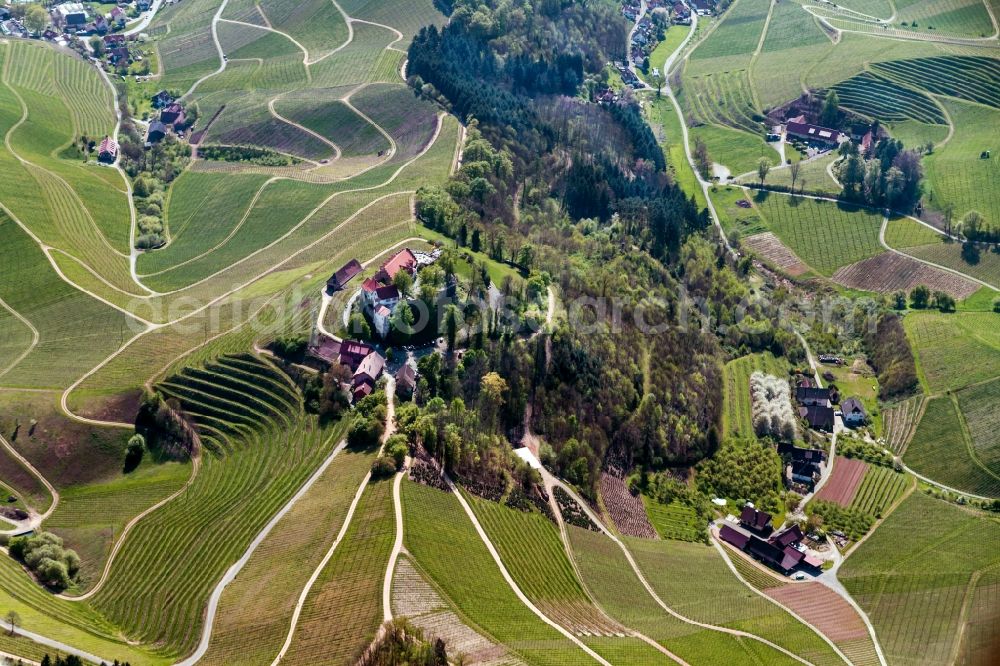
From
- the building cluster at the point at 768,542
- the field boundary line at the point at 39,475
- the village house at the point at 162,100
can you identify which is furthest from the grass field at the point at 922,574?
the village house at the point at 162,100

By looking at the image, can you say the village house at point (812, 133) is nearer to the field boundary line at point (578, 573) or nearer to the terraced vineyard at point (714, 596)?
the terraced vineyard at point (714, 596)

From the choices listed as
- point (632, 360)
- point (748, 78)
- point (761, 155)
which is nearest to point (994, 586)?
point (632, 360)

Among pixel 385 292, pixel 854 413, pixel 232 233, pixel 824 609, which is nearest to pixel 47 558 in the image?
pixel 385 292

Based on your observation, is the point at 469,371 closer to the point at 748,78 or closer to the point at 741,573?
the point at 741,573

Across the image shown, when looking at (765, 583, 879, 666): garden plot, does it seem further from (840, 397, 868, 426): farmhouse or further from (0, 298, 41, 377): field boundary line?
(0, 298, 41, 377): field boundary line

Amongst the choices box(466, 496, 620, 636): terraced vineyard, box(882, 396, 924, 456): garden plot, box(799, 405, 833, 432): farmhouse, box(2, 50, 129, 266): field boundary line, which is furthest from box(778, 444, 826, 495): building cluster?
box(2, 50, 129, 266): field boundary line

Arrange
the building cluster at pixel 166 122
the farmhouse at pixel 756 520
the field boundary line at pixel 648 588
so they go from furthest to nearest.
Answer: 1. the building cluster at pixel 166 122
2. the farmhouse at pixel 756 520
3. the field boundary line at pixel 648 588
